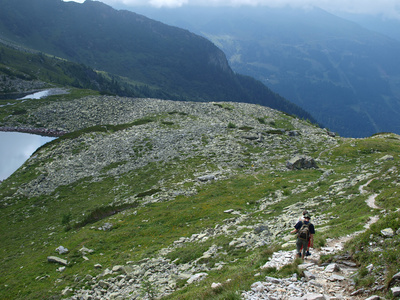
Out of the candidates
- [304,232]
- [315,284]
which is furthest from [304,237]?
[315,284]

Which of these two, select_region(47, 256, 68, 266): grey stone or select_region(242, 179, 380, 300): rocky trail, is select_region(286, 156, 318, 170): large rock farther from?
select_region(47, 256, 68, 266): grey stone

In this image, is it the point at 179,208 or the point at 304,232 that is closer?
the point at 304,232

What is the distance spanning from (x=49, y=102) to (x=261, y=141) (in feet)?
250

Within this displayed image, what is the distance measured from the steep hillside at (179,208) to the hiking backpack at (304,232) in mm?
1312

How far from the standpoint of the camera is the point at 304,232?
14406 mm

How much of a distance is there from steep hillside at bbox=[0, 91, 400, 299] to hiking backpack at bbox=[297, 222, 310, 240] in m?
1.31

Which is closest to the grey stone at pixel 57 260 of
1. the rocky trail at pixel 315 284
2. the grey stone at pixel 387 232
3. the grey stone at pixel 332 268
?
the rocky trail at pixel 315 284

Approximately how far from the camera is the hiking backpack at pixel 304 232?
14.2 m

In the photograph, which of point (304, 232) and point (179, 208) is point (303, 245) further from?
point (179, 208)

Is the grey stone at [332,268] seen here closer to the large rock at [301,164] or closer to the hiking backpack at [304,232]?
the hiking backpack at [304,232]

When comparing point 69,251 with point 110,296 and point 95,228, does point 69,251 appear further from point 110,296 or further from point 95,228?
Result: point 110,296

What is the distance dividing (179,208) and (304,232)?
63.1 feet

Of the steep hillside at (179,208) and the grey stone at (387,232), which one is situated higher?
the grey stone at (387,232)

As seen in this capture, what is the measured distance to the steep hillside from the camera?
694 inches
